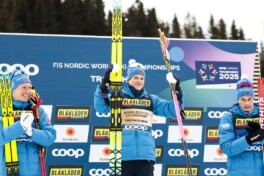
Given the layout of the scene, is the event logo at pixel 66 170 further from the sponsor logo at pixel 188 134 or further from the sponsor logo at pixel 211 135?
the sponsor logo at pixel 211 135

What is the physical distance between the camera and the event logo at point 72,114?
7199mm

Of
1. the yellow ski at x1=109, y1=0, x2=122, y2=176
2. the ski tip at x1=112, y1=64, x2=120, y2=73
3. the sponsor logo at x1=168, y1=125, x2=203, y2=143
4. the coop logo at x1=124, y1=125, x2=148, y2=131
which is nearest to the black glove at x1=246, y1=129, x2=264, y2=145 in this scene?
the coop logo at x1=124, y1=125, x2=148, y2=131

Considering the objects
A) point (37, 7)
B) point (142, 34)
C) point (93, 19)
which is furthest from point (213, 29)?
point (37, 7)

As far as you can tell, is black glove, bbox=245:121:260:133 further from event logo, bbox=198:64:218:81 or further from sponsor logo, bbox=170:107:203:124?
event logo, bbox=198:64:218:81

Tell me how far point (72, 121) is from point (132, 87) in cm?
232

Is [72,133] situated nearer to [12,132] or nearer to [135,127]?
[135,127]

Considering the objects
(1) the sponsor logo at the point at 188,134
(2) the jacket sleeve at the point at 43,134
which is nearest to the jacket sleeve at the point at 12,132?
(2) the jacket sleeve at the point at 43,134

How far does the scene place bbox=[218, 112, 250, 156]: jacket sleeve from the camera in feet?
14.9

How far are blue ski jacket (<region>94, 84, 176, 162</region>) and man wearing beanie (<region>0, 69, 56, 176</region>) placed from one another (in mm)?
→ 615

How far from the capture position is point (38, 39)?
7234 mm

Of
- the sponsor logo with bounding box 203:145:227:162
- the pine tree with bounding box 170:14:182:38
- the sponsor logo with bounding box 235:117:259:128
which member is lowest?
the sponsor logo with bounding box 203:145:227:162

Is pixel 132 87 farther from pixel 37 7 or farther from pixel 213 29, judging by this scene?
pixel 213 29

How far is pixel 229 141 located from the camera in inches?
185

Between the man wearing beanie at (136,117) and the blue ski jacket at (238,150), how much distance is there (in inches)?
21.8
